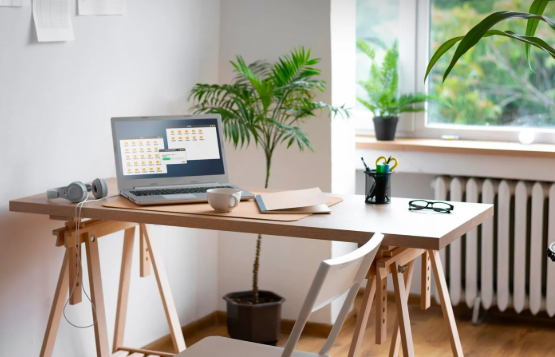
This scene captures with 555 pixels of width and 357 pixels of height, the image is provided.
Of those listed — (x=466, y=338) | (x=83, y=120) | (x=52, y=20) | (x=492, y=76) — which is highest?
(x=52, y=20)

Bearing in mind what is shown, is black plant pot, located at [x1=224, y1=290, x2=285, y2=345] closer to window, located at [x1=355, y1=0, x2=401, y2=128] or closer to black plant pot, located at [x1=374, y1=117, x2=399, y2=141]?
black plant pot, located at [x1=374, y1=117, x2=399, y2=141]

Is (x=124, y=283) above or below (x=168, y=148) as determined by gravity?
below

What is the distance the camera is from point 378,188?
94.1 inches

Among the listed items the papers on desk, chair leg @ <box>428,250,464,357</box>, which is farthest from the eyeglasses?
the papers on desk

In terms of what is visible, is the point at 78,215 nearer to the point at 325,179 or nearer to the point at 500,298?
the point at 325,179

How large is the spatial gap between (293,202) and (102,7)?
1.13m

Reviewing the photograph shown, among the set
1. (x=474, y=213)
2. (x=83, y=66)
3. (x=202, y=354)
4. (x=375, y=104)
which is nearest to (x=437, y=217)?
(x=474, y=213)

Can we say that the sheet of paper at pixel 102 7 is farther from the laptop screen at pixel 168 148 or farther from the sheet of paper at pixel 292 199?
the sheet of paper at pixel 292 199

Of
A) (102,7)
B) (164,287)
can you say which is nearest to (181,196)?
(164,287)

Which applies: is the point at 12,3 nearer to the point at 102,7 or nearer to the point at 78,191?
the point at 102,7

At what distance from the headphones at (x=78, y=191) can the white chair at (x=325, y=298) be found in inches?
26.5

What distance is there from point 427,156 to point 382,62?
59 centimetres

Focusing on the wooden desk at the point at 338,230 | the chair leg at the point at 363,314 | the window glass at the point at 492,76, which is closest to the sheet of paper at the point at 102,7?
the wooden desk at the point at 338,230

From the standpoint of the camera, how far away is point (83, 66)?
2.73 metres
